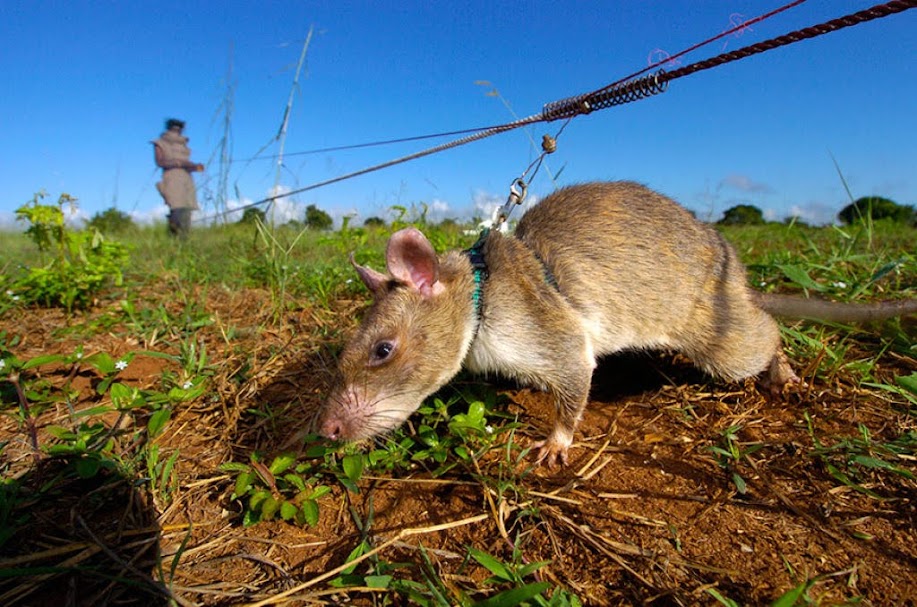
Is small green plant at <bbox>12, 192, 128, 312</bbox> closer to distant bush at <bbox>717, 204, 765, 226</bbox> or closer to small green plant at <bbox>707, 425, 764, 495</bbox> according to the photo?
small green plant at <bbox>707, 425, 764, 495</bbox>

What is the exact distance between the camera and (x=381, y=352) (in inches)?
92.4

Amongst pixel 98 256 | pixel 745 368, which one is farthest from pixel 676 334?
pixel 98 256

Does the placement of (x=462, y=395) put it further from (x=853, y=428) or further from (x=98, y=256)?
(x=98, y=256)

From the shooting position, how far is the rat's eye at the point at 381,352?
7.65 ft

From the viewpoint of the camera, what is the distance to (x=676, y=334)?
9.75 feet

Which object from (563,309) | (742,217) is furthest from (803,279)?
(742,217)

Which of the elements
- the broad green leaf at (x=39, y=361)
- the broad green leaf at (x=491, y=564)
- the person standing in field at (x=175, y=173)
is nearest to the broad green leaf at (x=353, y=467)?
the broad green leaf at (x=491, y=564)

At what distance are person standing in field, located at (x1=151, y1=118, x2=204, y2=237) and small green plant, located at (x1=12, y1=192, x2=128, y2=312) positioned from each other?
7736 millimetres

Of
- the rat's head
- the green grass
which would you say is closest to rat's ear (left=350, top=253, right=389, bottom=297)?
the rat's head

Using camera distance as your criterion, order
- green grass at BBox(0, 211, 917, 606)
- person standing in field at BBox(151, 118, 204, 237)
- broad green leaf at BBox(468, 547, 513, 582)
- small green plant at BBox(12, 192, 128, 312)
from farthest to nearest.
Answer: person standing in field at BBox(151, 118, 204, 237)
small green plant at BBox(12, 192, 128, 312)
green grass at BBox(0, 211, 917, 606)
broad green leaf at BBox(468, 547, 513, 582)

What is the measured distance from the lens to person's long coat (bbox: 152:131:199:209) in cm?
1145

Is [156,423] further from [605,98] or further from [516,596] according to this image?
[605,98]

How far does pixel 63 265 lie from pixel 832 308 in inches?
223

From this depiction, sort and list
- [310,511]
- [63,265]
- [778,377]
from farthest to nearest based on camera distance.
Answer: [63,265]
[778,377]
[310,511]
